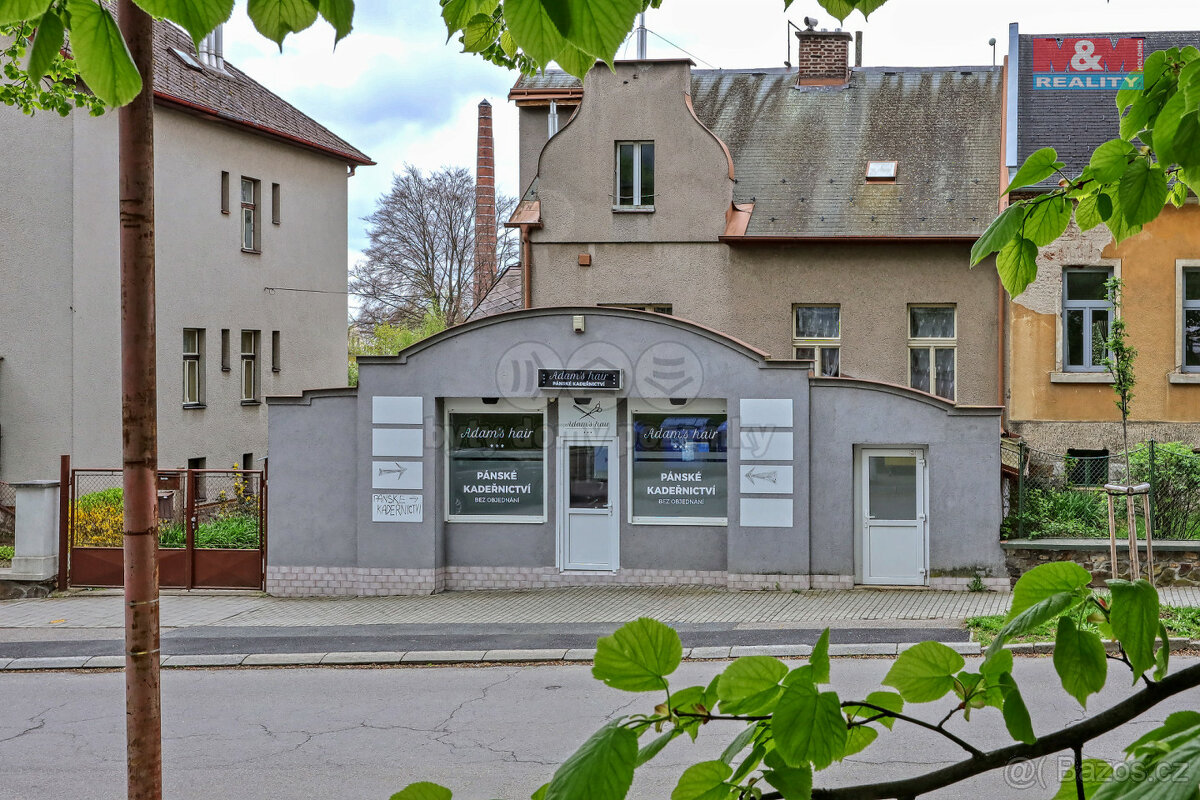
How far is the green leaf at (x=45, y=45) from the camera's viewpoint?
4.21 feet

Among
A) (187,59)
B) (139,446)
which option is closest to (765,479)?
(139,446)

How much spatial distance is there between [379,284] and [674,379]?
38484mm

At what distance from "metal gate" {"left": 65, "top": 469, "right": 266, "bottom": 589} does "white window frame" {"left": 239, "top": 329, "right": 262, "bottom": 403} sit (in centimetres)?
1163

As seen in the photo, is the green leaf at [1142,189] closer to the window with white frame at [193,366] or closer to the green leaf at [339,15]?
the green leaf at [339,15]

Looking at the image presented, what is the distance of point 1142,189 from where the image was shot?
187 cm

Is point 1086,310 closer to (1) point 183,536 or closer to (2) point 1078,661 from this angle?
(1) point 183,536

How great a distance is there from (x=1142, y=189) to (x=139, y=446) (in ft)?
12.3

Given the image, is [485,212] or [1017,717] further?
[485,212]

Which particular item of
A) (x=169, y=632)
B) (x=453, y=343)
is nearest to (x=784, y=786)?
(x=169, y=632)

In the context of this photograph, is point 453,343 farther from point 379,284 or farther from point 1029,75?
point 379,284

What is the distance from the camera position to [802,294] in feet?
69.7

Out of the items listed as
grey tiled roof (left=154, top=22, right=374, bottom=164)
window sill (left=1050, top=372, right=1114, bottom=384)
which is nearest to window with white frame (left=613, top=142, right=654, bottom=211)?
window sill (left=1050, top=372, right=1114, bottom=384)

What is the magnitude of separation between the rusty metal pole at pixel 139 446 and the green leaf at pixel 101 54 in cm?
326

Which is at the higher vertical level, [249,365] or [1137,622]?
[249,365]
